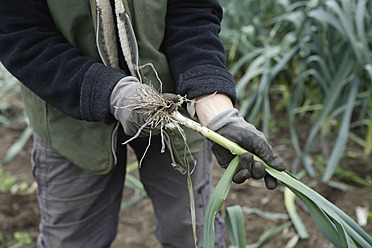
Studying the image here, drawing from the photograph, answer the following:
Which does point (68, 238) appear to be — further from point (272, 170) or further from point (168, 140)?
point (272, 170)

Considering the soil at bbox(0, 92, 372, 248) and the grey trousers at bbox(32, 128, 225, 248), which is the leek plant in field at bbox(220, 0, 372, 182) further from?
the grey trousers at bbox(32, 128, 225, 248)

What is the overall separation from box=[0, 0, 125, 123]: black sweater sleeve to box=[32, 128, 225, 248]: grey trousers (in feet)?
0.69

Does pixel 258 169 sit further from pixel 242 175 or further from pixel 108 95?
pixel 108 95

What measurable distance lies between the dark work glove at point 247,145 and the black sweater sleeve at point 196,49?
0.26 feet

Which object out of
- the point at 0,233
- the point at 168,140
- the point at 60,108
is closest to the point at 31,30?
the point at 60,108

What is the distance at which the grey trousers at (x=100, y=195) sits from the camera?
106cm

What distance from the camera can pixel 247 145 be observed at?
0.82m

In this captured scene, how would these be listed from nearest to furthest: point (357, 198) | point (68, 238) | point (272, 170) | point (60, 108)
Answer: point (272, 170), point (60, 108), point (68, 238), point (357, 198)

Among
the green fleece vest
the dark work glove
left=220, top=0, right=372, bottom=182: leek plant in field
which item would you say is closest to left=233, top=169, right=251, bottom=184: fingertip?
the dark work glove

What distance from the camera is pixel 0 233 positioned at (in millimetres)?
1514

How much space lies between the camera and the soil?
1.52 metres

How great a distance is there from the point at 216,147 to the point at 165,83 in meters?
0.24

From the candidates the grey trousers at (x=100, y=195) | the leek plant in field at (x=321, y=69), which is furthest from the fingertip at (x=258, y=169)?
the leek plant in field at (x=321, y=69)

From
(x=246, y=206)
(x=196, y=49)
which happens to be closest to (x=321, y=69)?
(x=246, y=206)
